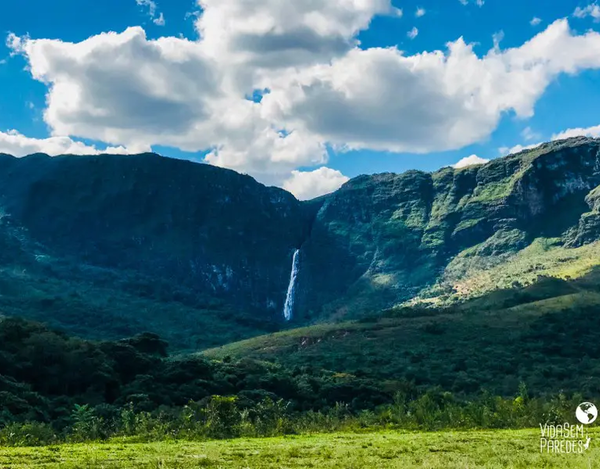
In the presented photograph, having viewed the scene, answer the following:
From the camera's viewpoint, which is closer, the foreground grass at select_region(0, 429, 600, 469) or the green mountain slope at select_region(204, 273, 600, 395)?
the foreground grass at select_region(0, 429, 600, 469)

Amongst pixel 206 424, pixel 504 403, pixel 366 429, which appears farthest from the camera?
pixel 504 403

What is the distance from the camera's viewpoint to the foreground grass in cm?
2555

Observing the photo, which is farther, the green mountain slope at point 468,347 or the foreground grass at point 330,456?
the green mountain slope at point 468,347

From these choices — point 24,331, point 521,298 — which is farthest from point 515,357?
point 24,331

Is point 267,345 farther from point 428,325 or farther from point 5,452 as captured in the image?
point 5,452

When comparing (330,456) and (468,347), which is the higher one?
(330,456)

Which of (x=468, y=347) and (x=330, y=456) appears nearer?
(x=330, y=456)

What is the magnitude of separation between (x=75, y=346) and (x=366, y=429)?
56.0 meters

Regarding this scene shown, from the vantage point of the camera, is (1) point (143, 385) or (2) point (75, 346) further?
(2) point (75, 346)

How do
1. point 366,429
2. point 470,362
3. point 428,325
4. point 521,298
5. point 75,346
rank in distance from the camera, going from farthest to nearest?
point 521,298
point 428,325
point 470,362
point 75,346
point 366,429

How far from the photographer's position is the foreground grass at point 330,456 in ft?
83.8

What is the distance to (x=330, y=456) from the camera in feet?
96.0

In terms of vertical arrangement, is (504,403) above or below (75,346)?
below

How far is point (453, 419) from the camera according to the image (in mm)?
53312
